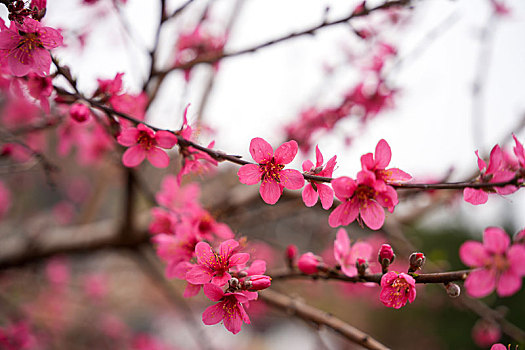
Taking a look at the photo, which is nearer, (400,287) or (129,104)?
(400,287)

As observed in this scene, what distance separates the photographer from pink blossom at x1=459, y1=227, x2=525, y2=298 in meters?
0.56

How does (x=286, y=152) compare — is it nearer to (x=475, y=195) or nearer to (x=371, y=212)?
(x=371, y=212)

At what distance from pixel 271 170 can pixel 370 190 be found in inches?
9.6

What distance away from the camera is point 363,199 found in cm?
78

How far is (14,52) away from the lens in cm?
77

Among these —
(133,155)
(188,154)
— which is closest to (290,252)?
(188,154)

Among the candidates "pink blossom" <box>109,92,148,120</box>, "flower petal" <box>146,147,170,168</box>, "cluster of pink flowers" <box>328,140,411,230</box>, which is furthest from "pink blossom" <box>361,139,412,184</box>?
"pink blossom" <box>109,92,148,120</box>

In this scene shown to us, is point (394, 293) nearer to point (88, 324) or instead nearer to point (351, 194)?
point (351, 194)

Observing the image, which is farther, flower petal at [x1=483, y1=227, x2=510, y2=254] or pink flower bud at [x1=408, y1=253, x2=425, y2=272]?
pink flower bud at [x1=408, y1=253, x2=425, y2=272]

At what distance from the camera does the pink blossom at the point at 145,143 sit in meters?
0.83

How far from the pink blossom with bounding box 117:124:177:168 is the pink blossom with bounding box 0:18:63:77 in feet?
0.76

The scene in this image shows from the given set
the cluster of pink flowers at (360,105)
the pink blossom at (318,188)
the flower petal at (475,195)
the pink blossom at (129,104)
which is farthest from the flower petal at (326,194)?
the cluster of pink flowers at (360,105)

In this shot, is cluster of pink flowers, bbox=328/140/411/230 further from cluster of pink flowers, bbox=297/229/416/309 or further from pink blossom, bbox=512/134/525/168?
pink blossom, bbox=512/134/525/168

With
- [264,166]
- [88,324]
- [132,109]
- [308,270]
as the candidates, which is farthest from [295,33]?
[88,324]
